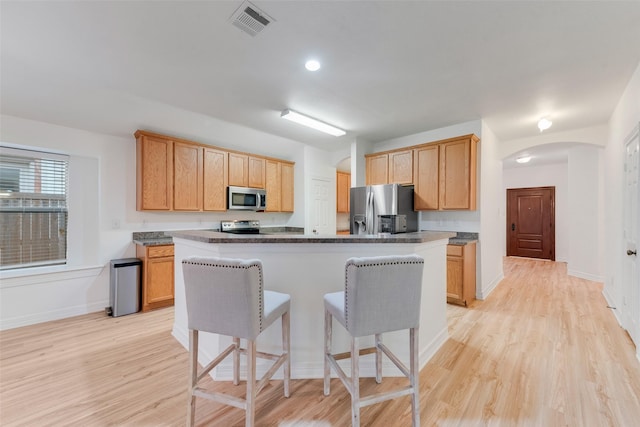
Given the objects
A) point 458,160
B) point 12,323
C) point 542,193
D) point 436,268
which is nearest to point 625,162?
point 458,160

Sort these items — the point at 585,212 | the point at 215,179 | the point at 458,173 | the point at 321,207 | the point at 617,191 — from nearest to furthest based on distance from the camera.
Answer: the point at 617,191, the point at 458,173, the point at 215,179, the point at 585,212, the point at 321,207

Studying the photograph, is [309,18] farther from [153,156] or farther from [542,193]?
[542,193]

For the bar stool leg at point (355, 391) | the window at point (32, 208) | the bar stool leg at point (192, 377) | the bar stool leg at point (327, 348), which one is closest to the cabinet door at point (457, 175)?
the bar stool leg at point (327, 348)

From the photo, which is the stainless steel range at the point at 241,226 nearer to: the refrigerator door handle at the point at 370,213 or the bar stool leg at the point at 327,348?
the refrigerator door handle at the point at 370,213

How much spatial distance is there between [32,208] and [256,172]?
3.04 meters

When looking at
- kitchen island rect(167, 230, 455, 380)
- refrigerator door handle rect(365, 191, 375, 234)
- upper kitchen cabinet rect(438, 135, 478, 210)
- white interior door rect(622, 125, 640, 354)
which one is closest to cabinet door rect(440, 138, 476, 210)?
upper kitchen cabinet rect(438, 135, 478, 210)

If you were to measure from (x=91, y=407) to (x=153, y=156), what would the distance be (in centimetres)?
303

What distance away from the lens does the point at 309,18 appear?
6.06 ft

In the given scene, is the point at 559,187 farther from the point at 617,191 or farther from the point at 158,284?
the point at 158,284

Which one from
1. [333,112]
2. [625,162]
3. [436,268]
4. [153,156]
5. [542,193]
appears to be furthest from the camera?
[542,193]

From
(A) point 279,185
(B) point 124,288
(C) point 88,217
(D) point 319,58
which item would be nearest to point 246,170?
(A) point 279,185

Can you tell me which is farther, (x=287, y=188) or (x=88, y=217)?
(x=287, y=188)

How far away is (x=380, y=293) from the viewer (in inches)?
60.6

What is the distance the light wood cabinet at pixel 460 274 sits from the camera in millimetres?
3615
